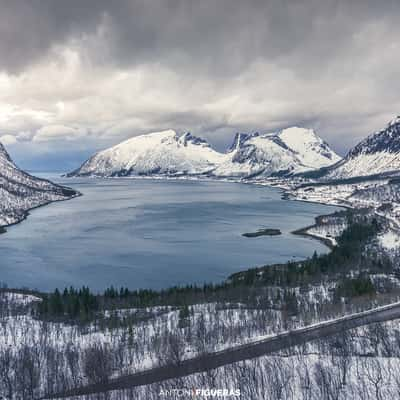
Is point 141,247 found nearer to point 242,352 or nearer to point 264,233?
point 264,233

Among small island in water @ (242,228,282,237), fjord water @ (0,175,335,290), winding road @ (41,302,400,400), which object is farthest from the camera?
small island in water @ (242,228,282,237)

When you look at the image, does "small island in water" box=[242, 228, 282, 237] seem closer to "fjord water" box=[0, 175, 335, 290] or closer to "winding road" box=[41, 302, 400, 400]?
"fjord water" box=[0, 175, 335, 290]

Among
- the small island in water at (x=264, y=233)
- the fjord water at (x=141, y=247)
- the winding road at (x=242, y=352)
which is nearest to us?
the winding road at (x=242, y=352)

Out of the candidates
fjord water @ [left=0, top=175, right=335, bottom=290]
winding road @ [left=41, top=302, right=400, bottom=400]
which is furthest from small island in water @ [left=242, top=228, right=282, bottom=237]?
winding road @ [left=41, top=302, right=400, bottom=400]

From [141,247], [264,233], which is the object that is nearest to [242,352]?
[141,247]

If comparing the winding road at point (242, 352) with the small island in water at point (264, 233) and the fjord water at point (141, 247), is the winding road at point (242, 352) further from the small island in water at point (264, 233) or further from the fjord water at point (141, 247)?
the small island in water at point (264, 233)

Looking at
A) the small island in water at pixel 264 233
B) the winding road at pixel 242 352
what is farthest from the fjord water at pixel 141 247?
the winding road at pixel 242 352

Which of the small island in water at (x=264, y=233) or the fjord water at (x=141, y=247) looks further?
the small island in water at (x=264, y=233)

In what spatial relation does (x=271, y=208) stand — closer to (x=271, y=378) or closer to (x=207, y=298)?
(x=207, y=298)
